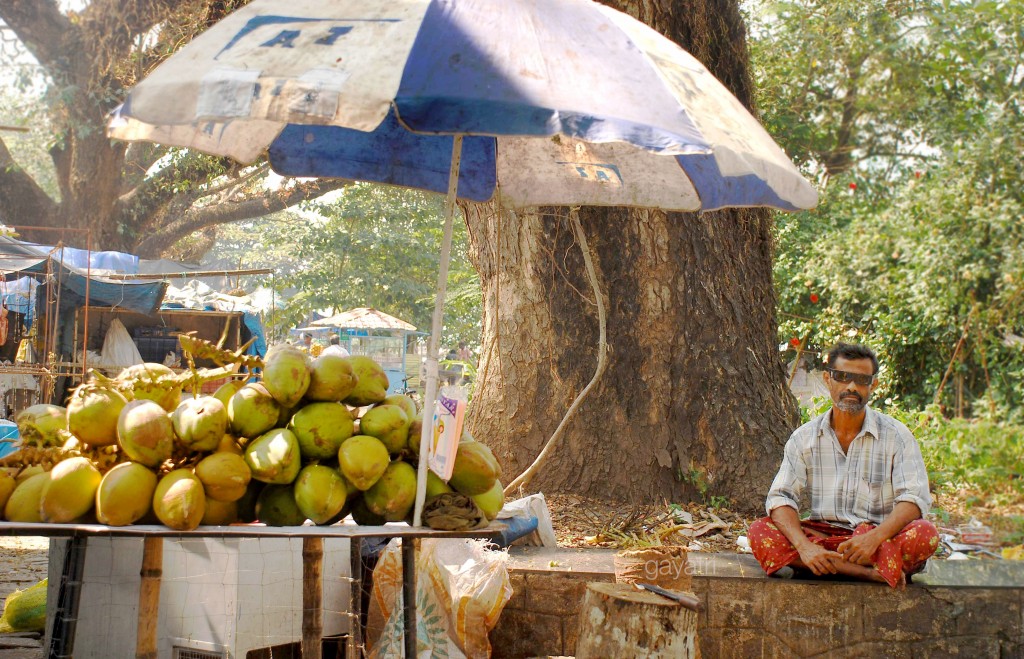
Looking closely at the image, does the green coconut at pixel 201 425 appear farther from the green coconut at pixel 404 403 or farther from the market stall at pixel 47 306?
the market stall at pixel 47 306

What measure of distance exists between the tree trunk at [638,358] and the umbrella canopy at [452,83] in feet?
6.62

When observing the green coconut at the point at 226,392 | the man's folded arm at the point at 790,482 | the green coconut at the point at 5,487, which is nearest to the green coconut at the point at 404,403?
the green coconut at the point at 226,392

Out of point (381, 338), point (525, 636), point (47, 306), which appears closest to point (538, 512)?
point (525, 636)

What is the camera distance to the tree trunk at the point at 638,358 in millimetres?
5180

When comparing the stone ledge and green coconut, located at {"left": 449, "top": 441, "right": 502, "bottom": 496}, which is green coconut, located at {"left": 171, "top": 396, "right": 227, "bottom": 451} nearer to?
green coconut, located at {"left": 449, "top": 441, "right": 502, "bottom": 496}

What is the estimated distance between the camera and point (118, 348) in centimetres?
1488

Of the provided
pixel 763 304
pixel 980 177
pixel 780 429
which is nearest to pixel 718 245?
pixel 763 304

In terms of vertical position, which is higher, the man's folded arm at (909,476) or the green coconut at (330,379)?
the green coconut at (330,379)

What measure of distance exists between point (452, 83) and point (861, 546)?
2485 millimetres

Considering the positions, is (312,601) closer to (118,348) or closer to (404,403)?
(404,403)

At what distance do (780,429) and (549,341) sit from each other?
1.39 metres

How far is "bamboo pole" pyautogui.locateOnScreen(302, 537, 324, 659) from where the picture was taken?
116 inches

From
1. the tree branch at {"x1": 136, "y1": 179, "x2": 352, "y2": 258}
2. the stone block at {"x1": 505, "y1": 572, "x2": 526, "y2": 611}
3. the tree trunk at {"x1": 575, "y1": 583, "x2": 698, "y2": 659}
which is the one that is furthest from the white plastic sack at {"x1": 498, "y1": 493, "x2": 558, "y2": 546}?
the tree branch at {"x1": 136, "y1": 179, "x2": 352, "y2": 258}

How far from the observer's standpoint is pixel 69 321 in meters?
14.5
